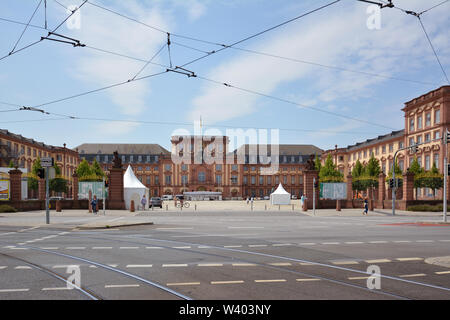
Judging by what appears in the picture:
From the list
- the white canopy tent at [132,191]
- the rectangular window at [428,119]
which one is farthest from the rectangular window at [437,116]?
the white canopy tent at [132,191]

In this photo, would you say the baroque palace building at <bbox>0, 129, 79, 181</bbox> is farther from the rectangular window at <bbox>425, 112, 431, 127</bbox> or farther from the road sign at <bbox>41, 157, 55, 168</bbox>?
the rectangular window at <bbox>425, 112, 431, 127</bbox>

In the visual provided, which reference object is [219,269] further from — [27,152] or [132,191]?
[27,152]

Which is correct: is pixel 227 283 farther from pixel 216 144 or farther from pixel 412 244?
pixel 216 144

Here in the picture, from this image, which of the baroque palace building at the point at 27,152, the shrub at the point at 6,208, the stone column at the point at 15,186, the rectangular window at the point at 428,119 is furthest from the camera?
the baroque palace building at the point at 27,152

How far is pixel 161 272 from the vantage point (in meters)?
8.31

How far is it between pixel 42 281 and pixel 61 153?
95.7 metres

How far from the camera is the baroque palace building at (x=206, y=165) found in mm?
108188

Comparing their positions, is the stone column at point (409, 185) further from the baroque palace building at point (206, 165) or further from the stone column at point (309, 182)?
the baroque palace building at point (206, 165)

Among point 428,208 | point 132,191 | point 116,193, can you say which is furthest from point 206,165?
point 428,208

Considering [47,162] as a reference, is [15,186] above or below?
below

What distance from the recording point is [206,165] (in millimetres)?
108062

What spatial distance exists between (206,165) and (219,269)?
99.6 meters

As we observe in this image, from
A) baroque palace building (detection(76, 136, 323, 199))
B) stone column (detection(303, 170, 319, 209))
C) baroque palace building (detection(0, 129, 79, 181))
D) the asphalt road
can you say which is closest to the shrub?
the asphalt road

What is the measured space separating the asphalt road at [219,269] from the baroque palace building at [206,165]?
92034mm
